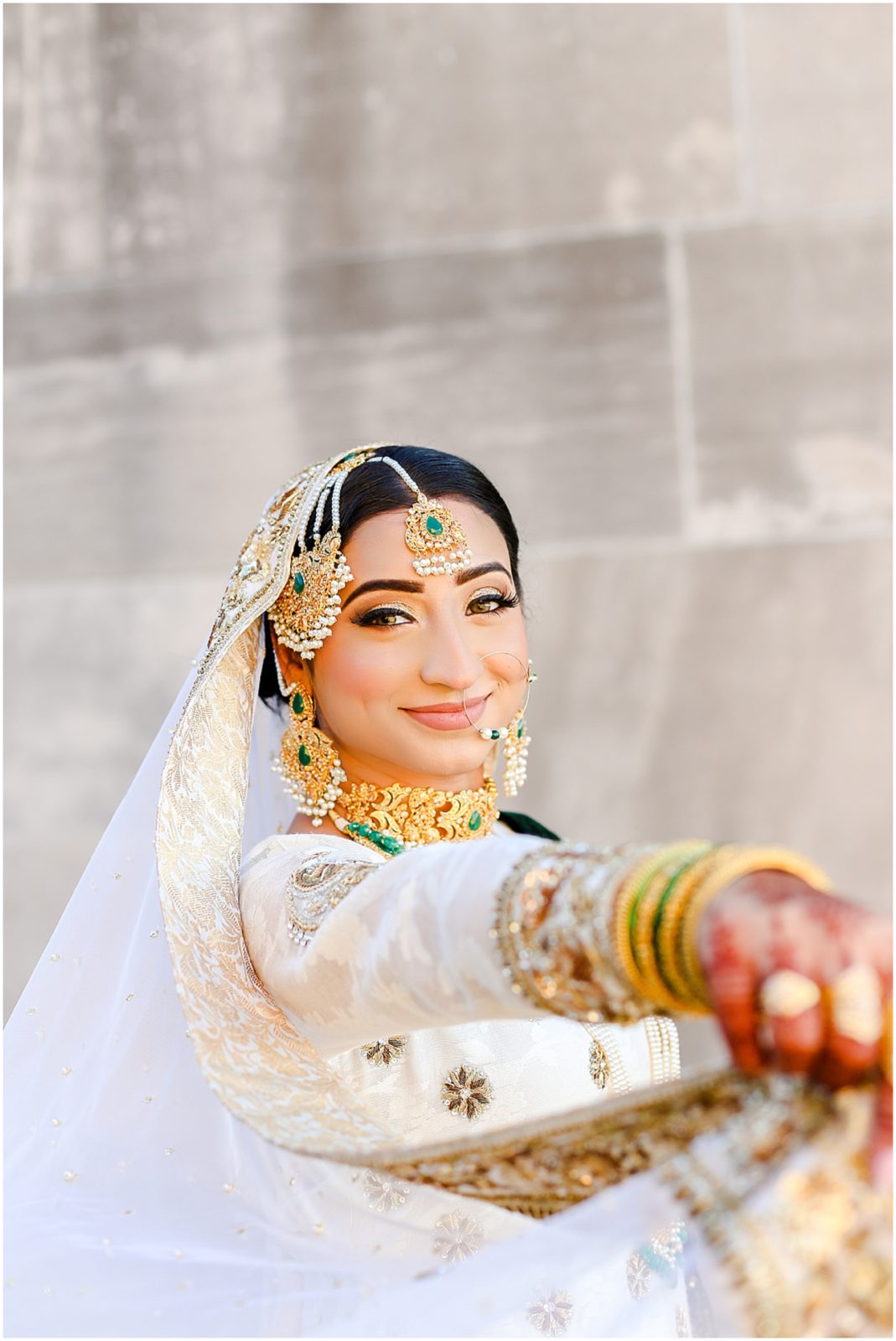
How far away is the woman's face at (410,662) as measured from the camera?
1747mm

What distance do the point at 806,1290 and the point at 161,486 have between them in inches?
112

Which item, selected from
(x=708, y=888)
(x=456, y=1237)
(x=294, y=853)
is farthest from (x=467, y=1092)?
(x=708, y=888)

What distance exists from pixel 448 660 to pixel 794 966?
96 centimetres

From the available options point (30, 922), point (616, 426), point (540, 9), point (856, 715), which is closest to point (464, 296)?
point (616, 426)

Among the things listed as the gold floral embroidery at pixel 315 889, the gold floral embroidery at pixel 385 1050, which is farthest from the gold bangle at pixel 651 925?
the gold floral embroidery at pixel 385 1050

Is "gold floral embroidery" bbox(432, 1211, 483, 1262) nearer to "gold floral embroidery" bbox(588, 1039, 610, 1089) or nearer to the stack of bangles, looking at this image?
"gold floral embroidery" bbox(588, 1039, 610, 1089)

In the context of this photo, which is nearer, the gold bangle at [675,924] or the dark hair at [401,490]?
the gold bangle at [675,924]

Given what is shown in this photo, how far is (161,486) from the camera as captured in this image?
3.35 meters

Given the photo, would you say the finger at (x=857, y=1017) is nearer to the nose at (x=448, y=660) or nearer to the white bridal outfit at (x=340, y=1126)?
the white bridal outfit at (x=340, y=1126)

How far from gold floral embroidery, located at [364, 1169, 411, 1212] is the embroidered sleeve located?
548mm

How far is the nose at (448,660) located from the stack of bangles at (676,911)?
2.62 feet

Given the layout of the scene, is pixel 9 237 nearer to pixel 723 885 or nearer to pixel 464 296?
pixel 464 296

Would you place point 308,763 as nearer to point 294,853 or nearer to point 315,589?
point 315,589

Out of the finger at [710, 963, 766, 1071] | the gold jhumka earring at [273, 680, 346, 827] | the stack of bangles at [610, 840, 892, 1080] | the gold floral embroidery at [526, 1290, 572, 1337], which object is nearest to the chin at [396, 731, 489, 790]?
the gold jhumka earring at [273, 680, 346, 827]
